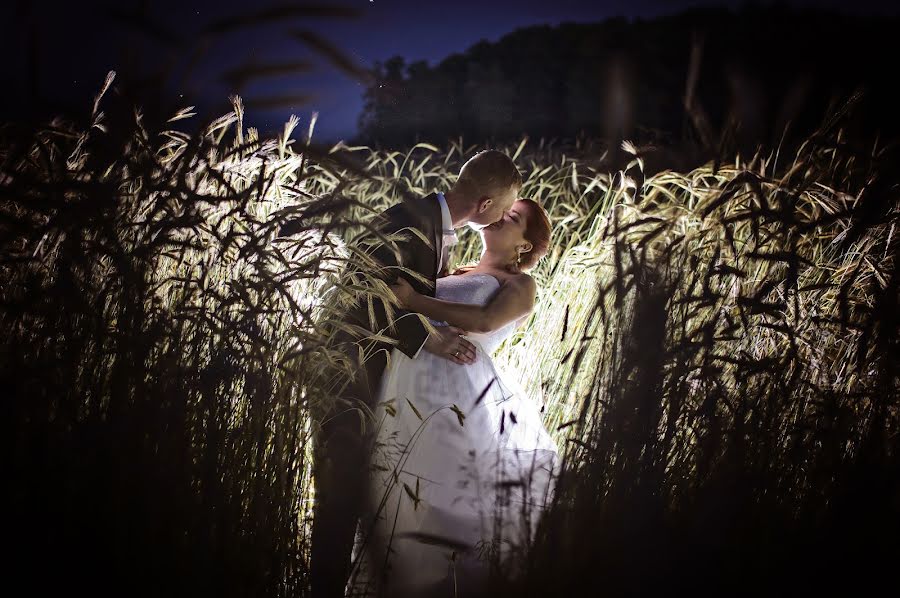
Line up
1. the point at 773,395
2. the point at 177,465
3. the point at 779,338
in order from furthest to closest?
the point at 779,338
the point at 773,395
the point at 177,465

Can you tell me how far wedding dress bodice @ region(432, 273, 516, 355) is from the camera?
2.47 m

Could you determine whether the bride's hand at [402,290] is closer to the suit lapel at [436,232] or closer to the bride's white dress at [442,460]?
the suit lapel at [436,232]

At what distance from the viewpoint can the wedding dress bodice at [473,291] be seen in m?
2.47

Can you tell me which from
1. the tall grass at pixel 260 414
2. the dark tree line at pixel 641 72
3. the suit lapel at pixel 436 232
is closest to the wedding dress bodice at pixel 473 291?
the suit lapel at pixel 436 232

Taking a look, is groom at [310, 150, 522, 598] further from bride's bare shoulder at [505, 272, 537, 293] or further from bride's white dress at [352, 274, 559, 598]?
bride's bare shoulder at [505, 272, 537, 293]

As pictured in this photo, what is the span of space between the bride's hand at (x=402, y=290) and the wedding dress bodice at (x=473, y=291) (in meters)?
0.30

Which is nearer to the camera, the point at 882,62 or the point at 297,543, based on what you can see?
the point at 297,543

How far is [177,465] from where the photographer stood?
1.23 metres

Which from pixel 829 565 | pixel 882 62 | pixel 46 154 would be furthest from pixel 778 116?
pixel 882 62

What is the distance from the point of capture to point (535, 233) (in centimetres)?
264

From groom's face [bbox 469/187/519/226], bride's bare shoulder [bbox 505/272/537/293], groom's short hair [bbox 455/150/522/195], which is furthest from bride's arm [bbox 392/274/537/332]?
groom's short hair [bbox 455/150/522/195]

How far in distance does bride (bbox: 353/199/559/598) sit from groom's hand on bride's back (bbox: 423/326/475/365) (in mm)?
30

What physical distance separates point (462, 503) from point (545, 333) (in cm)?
84

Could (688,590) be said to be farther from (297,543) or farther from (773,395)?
(297,543)
